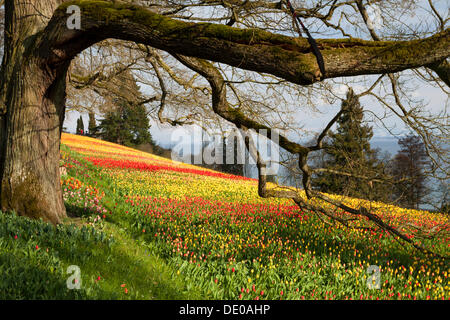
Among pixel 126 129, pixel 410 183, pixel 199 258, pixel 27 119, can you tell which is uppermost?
pixel 126 129

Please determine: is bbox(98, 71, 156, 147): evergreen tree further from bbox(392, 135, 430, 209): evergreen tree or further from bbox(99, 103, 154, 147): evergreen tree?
bbox(392, 135, 430, 209): evergreen tree

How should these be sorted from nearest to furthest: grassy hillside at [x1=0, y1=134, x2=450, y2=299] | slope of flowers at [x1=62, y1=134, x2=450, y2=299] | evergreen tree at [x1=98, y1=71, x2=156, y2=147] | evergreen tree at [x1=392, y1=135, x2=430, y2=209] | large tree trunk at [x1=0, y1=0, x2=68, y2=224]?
grassy hillside at [x1=0, y1=134, x2=450, y2=299], evergreen tree at [x1=392, y1=135, x2=430, y2=209], slope of flowers at [x1=62, y1=134, x2=450, y2=299], large tree trunk at [x1=0, y1=0, x2=68, y2=224], evergreen tree at [x1=98, y1=71, x2=156, y2=147]

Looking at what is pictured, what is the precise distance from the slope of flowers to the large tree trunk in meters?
2.03

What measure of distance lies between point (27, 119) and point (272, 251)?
204 inches

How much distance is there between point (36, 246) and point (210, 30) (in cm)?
367

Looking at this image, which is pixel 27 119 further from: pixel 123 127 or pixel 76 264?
pixel 123 127

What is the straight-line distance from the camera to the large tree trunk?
5.14 meters

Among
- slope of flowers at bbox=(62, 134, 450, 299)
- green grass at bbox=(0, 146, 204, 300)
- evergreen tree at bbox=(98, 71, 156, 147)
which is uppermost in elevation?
evergreen tree at bbox=(98, 71, 156, 147)

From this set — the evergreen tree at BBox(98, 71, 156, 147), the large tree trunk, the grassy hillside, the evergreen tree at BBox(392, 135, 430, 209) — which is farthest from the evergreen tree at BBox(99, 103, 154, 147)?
the evergreen tree at BBox(392, 135, 430, 209)

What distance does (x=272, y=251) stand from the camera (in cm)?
628

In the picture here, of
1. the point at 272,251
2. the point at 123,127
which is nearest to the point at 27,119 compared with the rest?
the point at 272,251

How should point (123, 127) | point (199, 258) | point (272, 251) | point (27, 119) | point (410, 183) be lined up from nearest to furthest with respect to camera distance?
point (410, 183) < point (27, 119) < point (199, 258) < point (272, 251) < point (123, 127)
